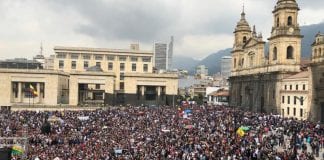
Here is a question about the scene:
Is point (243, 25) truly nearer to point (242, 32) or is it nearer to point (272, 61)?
point (242, 32)

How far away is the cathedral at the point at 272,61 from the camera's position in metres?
65.2

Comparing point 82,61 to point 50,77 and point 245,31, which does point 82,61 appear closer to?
point 50,77

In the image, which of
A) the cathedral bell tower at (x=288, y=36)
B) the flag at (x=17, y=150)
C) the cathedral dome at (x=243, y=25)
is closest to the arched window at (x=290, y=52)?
the cathedral bell tower at (x=288, y=36)

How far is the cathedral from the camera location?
65.2 m

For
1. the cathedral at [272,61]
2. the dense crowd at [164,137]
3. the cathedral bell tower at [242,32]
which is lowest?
the dense crowd at [164,137]

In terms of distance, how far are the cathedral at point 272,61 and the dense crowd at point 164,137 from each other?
1770cm

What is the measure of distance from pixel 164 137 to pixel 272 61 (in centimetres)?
3724

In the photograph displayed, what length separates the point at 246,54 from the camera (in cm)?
8056

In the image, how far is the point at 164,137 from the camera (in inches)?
1425

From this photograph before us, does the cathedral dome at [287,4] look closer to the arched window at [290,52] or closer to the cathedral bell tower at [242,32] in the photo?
the arched window at [290,52]

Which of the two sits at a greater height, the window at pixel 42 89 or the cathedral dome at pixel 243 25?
the cathedral dome at pixel 243 25

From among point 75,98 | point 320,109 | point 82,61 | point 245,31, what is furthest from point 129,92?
point 320,109

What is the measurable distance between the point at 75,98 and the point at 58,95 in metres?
3.01

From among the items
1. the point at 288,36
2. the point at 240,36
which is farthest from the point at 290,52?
Result: the point at 240,36
